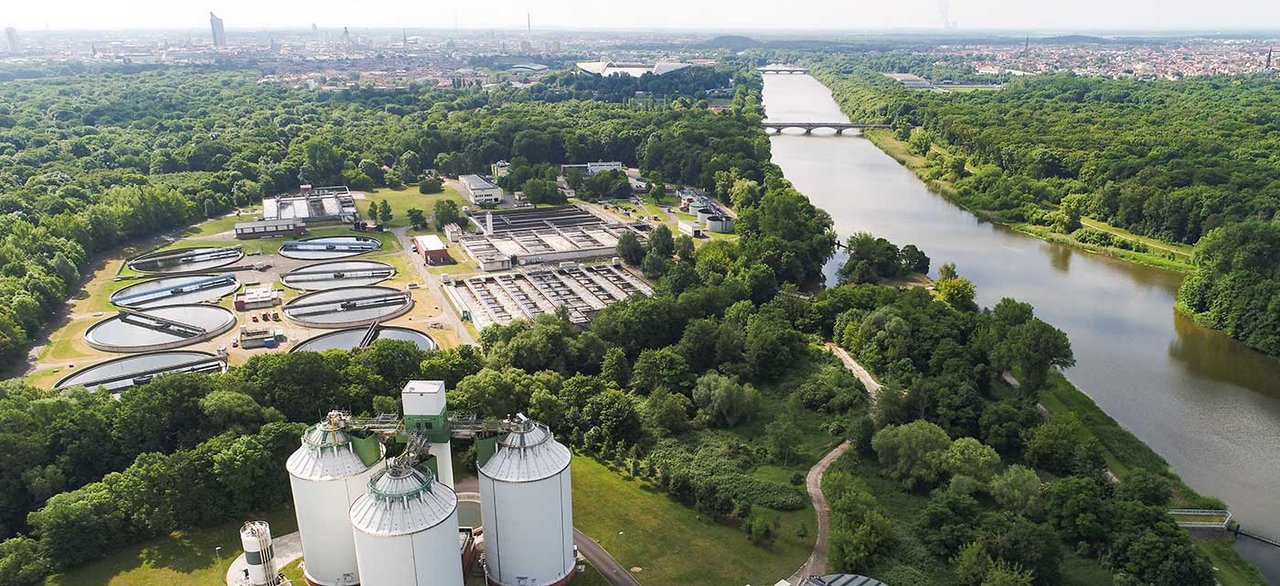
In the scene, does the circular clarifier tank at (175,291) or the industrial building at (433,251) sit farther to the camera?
the industrial building at (433,251)

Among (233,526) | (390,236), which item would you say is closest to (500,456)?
(233,526)

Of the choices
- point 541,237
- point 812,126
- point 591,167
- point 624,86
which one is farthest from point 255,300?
point 624,86

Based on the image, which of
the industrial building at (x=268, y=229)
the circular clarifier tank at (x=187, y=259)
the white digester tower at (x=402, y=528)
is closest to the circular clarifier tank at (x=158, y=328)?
→ the circular clarifier tank at (x=187, y=259)

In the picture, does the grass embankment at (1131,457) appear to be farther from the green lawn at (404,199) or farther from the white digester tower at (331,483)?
the green lawn at (404,199)

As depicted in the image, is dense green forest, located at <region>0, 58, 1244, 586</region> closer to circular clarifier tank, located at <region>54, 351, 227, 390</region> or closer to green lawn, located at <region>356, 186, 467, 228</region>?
circular clarifier tank, located at <region>54, 351, 227, 390</region>

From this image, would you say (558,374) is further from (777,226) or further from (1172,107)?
(1172,107)

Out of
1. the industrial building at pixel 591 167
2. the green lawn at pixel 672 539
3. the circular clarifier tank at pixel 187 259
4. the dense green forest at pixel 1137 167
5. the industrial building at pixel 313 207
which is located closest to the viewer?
Answer: the green lawn at pixel 672 539

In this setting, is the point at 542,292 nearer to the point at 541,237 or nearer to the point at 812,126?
the point at 541,237
